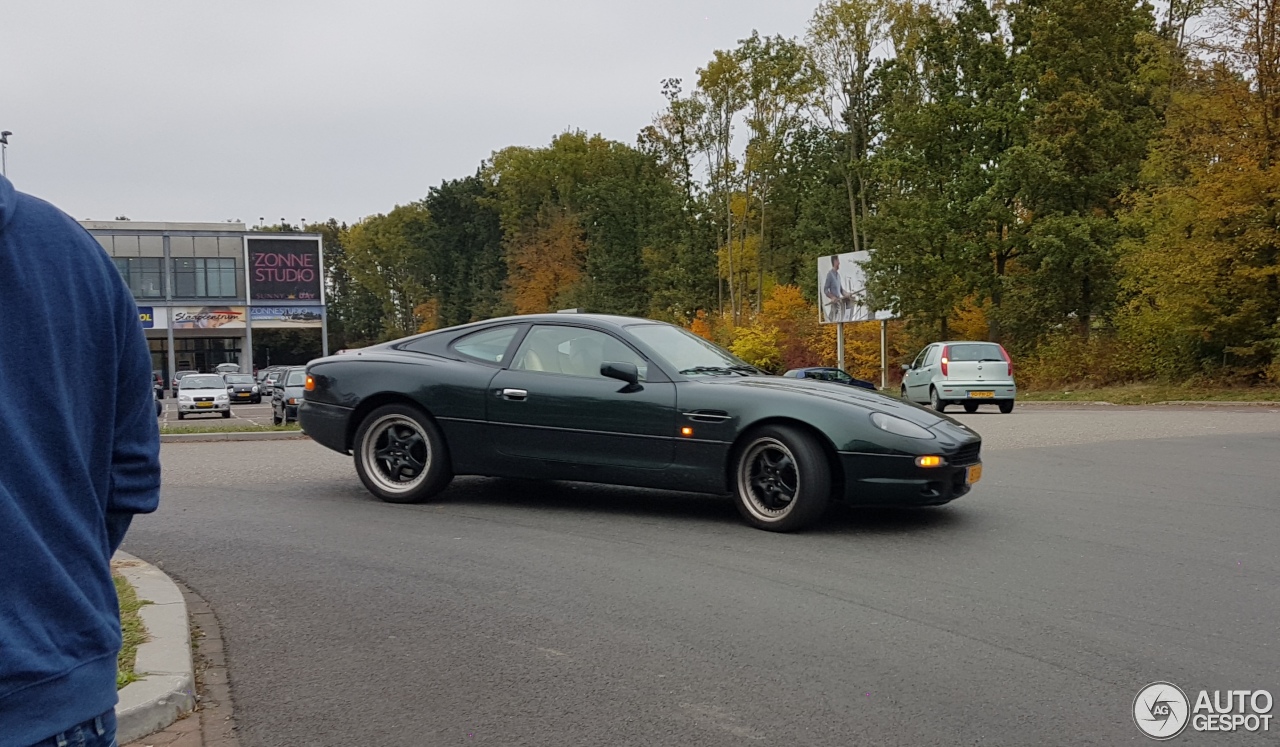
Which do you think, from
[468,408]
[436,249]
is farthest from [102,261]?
[436,249]

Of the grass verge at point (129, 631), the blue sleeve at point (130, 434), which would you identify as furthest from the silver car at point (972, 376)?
the blue sleeve at point (130, 434)

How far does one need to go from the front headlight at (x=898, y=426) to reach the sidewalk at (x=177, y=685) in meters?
4.18

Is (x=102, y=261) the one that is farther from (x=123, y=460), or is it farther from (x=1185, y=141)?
(x=1185, y=141)

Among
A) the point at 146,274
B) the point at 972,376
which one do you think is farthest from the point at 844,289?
the point at 146,274

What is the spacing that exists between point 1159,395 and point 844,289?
15498 mm

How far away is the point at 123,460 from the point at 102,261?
1.20 ft

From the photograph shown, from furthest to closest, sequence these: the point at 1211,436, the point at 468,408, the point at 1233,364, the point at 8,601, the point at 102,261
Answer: the point at 1233,364 → the point at 1211,436 → the point at 468,408 → the point at 102,261 → the point at 8,601

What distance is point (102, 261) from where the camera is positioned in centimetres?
183

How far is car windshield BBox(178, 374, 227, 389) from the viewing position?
1390 inches

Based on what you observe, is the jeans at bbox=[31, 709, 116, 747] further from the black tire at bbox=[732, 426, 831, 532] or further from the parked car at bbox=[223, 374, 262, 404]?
the parked car at bbox=[223, 374, 262, 404]

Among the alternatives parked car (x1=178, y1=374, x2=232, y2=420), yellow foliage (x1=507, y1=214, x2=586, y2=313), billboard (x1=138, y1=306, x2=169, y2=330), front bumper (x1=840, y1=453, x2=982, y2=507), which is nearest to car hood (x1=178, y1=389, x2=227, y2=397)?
parked car (x1=178, y1=374, x2=232, y2=420)

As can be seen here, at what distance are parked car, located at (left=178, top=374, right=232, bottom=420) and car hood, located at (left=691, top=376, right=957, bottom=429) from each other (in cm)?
3094

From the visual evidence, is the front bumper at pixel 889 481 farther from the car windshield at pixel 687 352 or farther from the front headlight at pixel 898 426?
the car windshield at pixel 687 352

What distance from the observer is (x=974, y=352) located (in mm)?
21172
